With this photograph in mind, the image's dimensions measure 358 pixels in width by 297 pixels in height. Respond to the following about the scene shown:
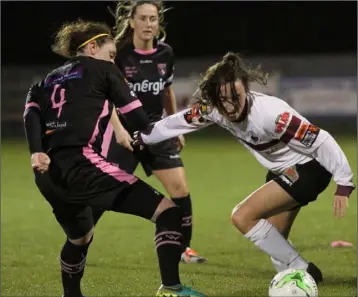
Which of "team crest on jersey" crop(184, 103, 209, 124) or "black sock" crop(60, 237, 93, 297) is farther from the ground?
"team crest on jersey" crop(184, 103, 209, 124)

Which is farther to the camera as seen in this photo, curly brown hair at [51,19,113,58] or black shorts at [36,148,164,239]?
curly brown hair at [51,19,113,58]

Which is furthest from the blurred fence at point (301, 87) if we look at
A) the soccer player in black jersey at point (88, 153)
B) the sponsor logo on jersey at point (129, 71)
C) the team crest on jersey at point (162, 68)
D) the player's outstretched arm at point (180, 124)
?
the soccer player in black jersey at point (88, 153)

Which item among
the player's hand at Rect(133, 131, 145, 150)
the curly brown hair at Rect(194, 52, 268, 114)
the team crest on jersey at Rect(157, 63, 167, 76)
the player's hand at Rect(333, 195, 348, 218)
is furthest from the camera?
the team crest on jersey at Rect(157, 63, 167, 76)

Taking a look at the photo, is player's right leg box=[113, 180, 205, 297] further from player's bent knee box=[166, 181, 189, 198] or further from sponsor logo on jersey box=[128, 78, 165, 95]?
sponsor logo on jersey box=[128, 78, 165, 95]

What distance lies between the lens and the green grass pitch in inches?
220

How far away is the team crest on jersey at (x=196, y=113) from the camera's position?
5.09m

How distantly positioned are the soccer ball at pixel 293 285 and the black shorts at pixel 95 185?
0.80 meters

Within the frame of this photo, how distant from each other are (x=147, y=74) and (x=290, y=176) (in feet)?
6.78

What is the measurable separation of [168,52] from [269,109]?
222 cm

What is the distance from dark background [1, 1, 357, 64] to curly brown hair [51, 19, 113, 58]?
22.0 metres

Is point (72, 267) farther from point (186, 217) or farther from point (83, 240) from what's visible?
point (186, 217)

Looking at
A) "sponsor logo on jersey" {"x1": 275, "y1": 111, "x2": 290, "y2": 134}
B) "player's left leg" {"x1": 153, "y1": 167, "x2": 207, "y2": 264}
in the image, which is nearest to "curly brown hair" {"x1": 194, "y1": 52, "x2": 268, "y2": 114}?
"sponsor logo on jersey" {"x1": 275, "y1": 111, "x2": 290, "y2": 134}

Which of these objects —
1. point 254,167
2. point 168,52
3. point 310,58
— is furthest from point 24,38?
point 168,52

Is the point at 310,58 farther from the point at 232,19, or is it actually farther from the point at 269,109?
the point at 269,109
